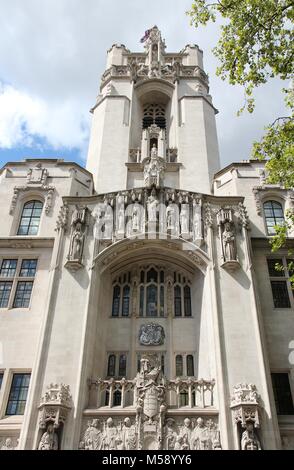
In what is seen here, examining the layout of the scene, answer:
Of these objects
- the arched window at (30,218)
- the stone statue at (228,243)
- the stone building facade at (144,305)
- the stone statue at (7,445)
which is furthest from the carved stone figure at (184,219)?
the stone statue at (7,445)

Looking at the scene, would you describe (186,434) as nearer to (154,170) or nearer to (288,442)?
(288,442)

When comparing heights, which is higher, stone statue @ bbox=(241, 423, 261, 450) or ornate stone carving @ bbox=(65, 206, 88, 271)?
ornate stone carving @ bbox=(65, 206, 88, 271)

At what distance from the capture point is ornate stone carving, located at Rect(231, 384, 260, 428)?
15.7 meters

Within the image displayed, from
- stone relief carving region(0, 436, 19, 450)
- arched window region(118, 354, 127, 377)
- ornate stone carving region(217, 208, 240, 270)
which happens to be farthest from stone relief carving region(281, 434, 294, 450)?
stone relief carving region(0, 436, 19, 450)

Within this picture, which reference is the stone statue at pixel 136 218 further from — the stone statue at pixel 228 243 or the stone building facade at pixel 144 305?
the stone statue at pixel 228 243

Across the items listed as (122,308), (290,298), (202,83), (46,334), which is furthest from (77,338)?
(202,83)

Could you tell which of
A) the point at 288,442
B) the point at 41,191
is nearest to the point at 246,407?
the point at 288,442

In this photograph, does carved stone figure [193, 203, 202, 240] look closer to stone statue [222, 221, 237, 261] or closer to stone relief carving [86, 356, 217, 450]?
stone statue [222, 221, 237, 261]

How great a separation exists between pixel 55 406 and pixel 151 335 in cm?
603

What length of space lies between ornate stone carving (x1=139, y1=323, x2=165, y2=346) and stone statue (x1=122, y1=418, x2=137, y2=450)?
4.58 meters

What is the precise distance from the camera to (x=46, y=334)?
18328 mm

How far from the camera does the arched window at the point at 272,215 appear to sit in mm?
24391

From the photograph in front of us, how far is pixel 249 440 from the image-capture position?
50.0 feet

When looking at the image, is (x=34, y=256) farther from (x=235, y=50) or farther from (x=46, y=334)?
(x=235, y=50)
